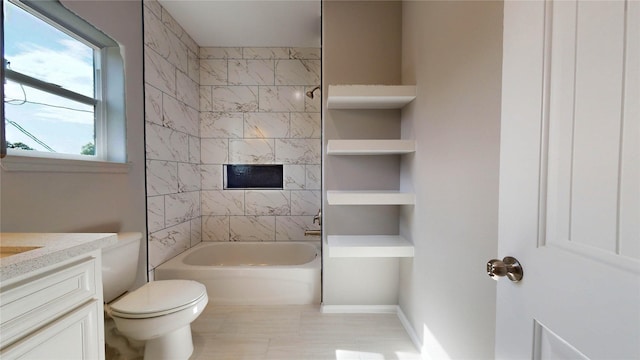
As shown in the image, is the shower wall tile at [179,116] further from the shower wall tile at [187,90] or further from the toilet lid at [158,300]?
the toilet lid at [158,300]

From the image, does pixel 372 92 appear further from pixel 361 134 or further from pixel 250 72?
pixel 250 72

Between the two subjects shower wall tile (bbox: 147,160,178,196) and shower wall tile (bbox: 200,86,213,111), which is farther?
shower wall tile (bbox: 200,86,213,111)

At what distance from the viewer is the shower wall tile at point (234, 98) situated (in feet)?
9.53

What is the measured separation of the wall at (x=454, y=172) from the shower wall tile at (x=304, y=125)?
1376mm

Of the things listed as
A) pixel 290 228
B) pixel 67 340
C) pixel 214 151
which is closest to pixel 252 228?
pixel 290 228

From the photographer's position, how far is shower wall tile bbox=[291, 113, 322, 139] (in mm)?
2934

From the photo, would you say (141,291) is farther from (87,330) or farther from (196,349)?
(87,330)

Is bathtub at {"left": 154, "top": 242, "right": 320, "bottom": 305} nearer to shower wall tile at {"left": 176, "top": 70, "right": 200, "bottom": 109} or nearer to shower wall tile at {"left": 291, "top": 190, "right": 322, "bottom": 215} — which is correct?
shower wall tile at {"left": 291, "top": 190, "right": 322, "bottom": 215}

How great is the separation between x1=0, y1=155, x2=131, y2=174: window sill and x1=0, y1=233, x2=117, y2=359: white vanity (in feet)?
1.31

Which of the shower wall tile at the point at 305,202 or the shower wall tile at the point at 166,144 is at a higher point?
the shower wall tile at the point at 166,144

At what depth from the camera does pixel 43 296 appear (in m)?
0.72

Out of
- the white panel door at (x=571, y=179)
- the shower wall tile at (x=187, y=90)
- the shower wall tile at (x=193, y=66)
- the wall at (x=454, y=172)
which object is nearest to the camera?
the white panel door at (x=571, y=179)

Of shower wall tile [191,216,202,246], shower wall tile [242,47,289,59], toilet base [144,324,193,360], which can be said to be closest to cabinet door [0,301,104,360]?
toilet base [144,324,193,360]

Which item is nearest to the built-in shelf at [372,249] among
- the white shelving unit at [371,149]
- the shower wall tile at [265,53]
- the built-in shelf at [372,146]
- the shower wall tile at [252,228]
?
the white shelving unit at [371,149]
